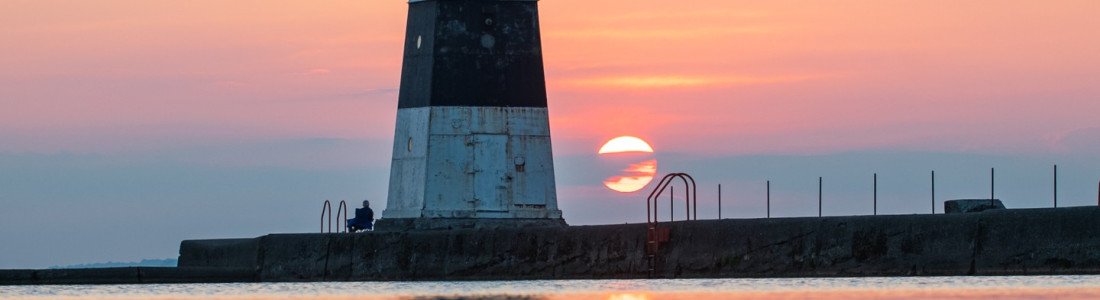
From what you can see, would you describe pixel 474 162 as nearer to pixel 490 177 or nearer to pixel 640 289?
pixel 490 177

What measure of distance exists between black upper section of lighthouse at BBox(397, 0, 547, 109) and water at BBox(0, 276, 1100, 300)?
3377 millimetres

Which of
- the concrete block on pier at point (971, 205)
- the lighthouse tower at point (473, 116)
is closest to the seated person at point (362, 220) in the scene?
the lighthouse tower at point (473, 116)

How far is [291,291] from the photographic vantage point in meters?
33.8

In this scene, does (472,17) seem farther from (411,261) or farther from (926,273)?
(926,273)

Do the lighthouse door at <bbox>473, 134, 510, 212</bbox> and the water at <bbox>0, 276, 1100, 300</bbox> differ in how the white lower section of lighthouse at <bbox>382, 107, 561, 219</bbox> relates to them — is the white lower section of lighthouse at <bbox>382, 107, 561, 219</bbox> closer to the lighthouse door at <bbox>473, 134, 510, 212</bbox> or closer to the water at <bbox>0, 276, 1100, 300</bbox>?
the lighthouse door at <bbox>473, 134, 510, 212</bbox>

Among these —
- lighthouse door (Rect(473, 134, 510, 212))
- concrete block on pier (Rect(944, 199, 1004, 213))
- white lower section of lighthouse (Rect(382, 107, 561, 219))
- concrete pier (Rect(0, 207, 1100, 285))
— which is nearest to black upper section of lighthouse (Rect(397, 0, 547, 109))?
white lower section of lighthouse (Rect(382, 107, 561, 219))

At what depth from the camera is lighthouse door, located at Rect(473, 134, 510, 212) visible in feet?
127

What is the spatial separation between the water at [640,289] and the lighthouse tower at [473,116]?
2480mm

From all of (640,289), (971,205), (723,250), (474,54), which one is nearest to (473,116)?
(474,54)

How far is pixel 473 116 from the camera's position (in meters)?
38.4

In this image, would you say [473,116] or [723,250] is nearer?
[723,250]

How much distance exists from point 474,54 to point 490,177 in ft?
6.23

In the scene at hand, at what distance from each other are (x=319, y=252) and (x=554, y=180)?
3818 millimetres

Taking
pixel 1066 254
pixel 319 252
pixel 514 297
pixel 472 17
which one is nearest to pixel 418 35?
pixel 472 17
